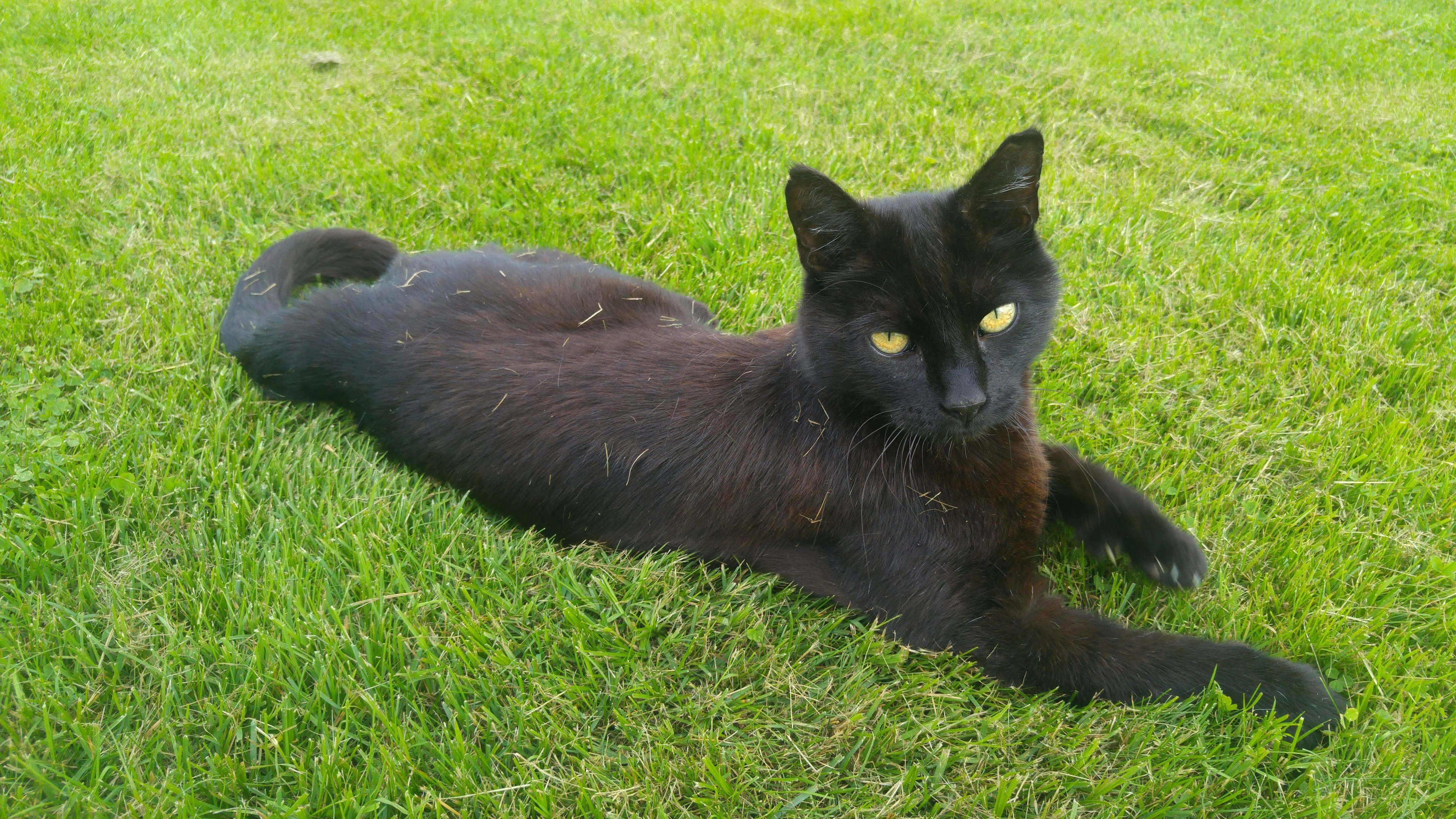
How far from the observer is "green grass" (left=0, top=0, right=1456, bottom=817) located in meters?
1.77

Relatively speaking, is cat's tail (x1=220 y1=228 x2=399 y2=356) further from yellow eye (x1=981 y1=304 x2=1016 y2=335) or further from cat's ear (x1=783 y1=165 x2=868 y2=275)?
yellow eye (x1=981 y1=304 x2=1016 y2=335)

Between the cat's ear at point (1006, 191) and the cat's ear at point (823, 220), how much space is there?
270 mm

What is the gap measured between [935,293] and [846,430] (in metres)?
0.45

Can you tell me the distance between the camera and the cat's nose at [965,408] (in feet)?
6.39

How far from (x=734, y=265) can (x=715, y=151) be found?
115 centimetres

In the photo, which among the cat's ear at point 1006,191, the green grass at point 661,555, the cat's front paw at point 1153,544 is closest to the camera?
the green grass at point 661,555

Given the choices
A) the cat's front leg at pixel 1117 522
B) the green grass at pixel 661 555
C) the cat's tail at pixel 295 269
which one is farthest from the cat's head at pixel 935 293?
the cat's tail at pixel 295 269

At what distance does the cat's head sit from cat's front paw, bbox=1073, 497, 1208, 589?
1.66 feet

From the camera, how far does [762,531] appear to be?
2.22 meters

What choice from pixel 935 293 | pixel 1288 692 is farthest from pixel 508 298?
pixel 1288 692

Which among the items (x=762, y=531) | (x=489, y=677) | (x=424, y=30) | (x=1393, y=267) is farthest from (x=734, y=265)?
(x=424, y=30)

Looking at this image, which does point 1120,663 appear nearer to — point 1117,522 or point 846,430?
point 1117,522

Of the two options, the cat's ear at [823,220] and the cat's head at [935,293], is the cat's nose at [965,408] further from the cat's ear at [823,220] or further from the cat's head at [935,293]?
the cat's ear at [823,220]

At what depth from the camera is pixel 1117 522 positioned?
2.28 m
